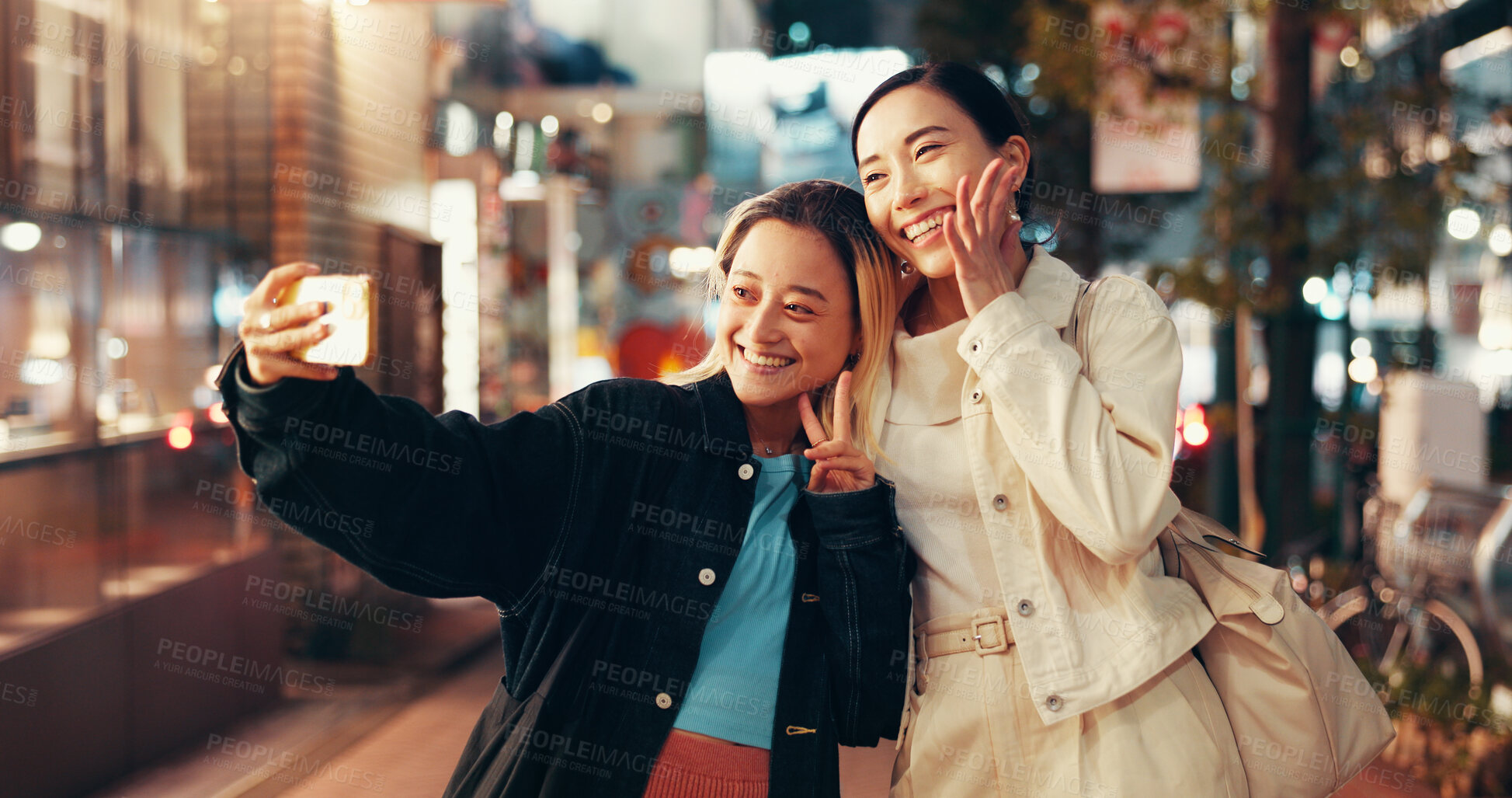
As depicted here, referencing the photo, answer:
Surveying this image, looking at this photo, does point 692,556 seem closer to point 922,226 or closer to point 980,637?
point 980,637

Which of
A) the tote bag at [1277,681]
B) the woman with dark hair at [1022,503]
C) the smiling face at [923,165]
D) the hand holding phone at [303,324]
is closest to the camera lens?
the hand holding phone at [303,324]

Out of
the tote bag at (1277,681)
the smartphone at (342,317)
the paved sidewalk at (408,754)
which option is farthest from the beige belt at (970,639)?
the paved sidewalk at (408,754)

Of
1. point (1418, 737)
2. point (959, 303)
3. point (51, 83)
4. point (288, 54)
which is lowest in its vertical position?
point (1418, 737)

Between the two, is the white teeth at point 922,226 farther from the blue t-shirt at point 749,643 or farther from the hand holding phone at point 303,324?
the hand holding phone at point 303,324

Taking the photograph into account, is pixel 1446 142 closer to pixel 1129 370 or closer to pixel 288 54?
pixel 1129 370

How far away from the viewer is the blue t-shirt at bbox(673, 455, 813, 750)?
1708mm

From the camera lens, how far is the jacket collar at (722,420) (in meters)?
1.83

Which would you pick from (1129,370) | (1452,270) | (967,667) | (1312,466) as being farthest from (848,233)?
(1452,270)

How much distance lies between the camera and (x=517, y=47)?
33.1ft

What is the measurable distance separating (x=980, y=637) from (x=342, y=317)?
45.9 inches

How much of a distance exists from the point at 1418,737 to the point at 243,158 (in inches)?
258

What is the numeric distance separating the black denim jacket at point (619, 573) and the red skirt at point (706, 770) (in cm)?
3

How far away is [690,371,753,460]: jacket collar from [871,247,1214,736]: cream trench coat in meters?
0.41

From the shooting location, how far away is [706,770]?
1.69 m
